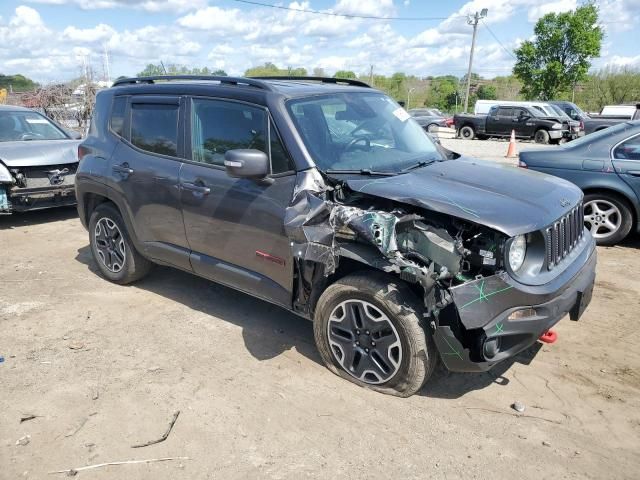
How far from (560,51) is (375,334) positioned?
48.4 m

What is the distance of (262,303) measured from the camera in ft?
16.2

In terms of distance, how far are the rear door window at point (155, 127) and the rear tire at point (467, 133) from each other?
22.1m

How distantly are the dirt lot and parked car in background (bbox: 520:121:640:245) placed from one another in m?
1.75

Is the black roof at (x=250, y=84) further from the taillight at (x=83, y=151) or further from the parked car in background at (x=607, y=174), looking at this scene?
the parked car in background at (x=607, y=174)

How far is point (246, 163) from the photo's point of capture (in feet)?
11.3

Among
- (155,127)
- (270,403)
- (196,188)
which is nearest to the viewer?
(270,403)

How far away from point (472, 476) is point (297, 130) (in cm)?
240

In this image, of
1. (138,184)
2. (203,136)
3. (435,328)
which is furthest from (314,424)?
(138,184)

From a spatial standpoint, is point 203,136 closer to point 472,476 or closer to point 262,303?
point 262,303

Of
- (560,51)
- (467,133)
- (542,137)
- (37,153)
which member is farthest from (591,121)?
(560,51)

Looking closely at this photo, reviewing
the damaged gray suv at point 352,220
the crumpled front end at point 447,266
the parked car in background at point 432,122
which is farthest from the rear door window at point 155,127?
the parked car in background at point 432,122

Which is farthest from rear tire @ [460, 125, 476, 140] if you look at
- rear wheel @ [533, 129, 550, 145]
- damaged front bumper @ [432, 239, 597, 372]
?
damaged front bumper @ [432, 239, 597, 372]

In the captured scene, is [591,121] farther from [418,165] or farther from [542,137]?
[418,165]

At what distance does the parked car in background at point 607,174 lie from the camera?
6.17 m
